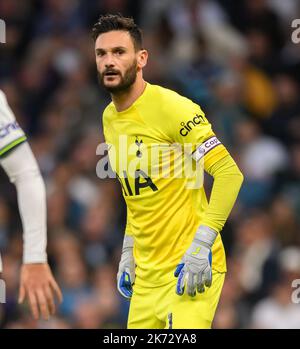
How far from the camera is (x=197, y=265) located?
5.63 m

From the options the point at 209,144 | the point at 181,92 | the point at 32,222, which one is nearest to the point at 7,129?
the point at 32,222

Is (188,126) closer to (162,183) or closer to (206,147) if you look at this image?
(206,147)

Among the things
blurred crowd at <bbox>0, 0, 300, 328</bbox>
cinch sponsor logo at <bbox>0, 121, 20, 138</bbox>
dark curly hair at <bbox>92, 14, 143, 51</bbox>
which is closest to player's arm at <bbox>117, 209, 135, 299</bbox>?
dark curly hair at <bbox>92, 14, 143, 51</bbox>

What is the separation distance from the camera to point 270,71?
11594 millimetres

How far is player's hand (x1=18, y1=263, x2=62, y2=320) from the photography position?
4.89 m

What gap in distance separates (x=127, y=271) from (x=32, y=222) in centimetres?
151

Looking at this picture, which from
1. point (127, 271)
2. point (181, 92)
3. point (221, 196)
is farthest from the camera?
point (181, 92)

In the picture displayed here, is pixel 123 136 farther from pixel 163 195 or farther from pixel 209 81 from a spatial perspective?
pixel 209 81

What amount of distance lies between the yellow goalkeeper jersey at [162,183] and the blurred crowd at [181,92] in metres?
3.12

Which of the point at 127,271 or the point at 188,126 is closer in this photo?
the point at 188,126

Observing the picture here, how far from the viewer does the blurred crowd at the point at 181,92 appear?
30.4 ft

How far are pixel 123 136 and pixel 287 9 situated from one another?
6432 millimetres

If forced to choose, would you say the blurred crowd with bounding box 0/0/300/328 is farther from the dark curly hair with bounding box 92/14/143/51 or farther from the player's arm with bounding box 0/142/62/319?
the player's arm with bounding box 0/142/62/319

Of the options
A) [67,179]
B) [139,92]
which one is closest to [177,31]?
[67,179]
